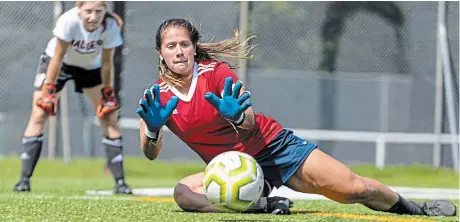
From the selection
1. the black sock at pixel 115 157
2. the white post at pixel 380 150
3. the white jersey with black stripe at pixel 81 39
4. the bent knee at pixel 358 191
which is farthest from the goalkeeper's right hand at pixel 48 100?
the white post at pixel 380 150

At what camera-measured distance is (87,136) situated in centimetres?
1373

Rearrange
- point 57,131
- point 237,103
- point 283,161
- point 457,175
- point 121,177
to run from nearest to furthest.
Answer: point 237,103 → point 283,161 → point 121,177 → point 457,175 → point 57,131

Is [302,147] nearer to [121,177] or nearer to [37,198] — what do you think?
[37,198]

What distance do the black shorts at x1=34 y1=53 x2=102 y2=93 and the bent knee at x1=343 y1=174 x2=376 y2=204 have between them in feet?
10.4

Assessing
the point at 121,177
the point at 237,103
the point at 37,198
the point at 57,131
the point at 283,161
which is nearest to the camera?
the point at 237,103

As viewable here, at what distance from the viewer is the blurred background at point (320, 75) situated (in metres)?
13.6

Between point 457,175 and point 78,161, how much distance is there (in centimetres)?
523

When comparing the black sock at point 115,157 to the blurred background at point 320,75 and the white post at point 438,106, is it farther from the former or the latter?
the white post at point 438,106

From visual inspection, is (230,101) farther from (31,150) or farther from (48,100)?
(31,150)

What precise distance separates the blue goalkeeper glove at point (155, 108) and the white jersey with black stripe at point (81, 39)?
3048mm

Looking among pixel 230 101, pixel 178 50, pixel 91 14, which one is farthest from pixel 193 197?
pixel 91 14

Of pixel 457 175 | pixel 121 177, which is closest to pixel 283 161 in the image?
pixel 121 177

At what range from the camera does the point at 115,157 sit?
795 cm

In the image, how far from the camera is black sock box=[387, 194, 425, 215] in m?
5.58
